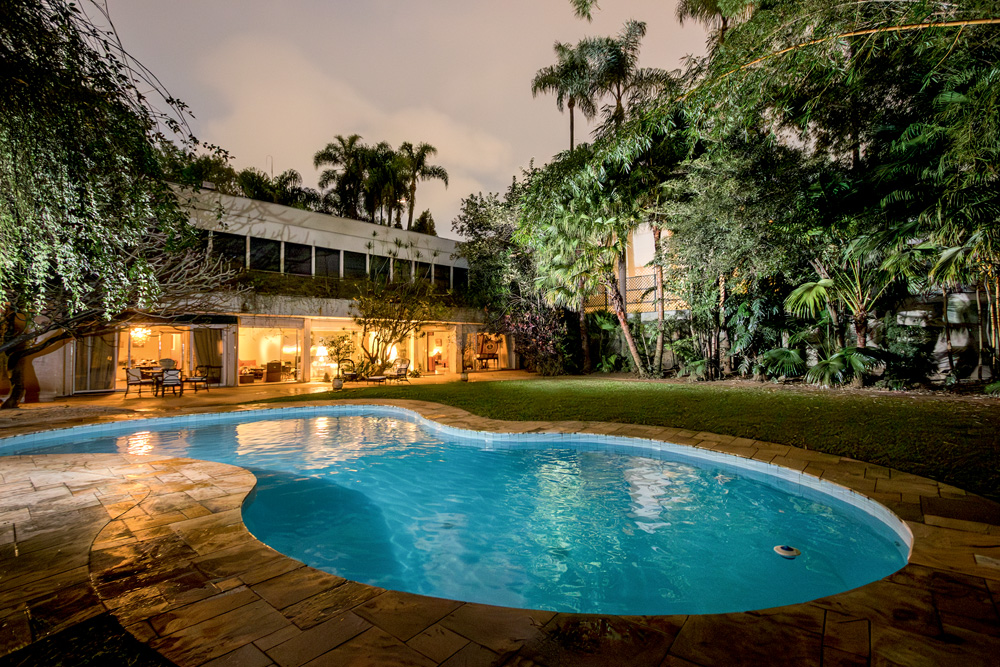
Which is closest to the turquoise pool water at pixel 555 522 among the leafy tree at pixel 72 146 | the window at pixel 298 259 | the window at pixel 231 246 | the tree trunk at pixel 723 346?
Result: the leafy tree at pixel 72 146

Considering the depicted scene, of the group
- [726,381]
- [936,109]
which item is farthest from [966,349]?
[936,109]

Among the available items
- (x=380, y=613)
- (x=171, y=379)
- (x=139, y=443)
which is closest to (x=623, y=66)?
(x=171, y=379)

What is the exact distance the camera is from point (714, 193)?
35.1 feet

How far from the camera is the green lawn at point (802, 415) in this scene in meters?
4.79

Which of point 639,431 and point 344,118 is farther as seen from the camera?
point 344,118

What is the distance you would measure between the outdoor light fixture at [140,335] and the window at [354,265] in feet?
20.3

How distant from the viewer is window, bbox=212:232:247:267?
44.3 ft

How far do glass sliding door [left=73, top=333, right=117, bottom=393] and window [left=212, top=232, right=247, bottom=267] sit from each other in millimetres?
3656

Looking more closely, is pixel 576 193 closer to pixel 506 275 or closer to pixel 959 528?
pixel 506 275

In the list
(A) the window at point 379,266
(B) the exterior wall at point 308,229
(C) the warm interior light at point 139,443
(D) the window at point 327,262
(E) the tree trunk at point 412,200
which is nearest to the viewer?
(C) the warm interior light at point 139,443

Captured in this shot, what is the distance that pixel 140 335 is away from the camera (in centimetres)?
1332

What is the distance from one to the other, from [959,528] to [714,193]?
9.26m

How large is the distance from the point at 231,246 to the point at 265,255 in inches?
40.9

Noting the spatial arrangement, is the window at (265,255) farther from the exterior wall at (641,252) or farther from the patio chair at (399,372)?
the exterior wall at (641,252)
